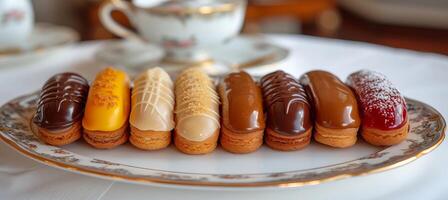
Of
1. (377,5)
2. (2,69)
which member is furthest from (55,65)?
(377,5)

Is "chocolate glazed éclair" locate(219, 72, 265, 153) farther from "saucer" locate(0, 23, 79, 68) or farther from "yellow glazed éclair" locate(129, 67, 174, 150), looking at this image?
"saucer" locate(0, 23, 79, 68)

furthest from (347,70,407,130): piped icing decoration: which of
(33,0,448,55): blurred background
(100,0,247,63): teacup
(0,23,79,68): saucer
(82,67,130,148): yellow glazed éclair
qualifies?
(33,0,448,55): blurred background

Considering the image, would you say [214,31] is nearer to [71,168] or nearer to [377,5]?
[71,168]

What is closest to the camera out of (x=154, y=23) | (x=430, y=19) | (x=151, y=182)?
(x=151, y=182)

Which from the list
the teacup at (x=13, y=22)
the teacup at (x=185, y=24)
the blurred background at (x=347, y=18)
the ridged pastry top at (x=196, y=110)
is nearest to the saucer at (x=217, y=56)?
the teacup at (x=185, y=24)

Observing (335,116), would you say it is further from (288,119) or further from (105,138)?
(105,138)

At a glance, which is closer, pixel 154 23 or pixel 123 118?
pixel 123 118
